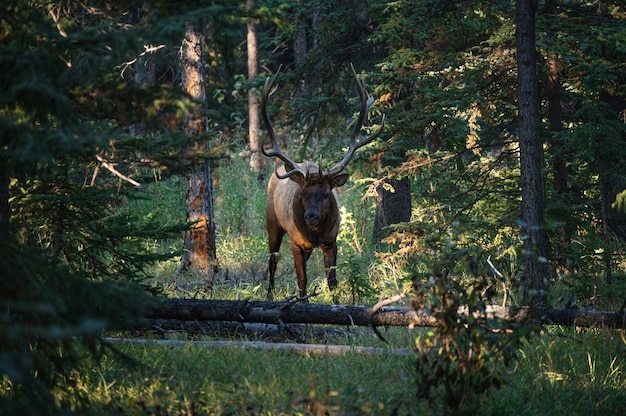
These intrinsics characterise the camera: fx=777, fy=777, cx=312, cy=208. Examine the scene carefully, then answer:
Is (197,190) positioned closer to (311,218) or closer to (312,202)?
(312,202)

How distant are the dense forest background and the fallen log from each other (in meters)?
0.33

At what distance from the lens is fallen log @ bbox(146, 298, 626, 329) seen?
6.86 m

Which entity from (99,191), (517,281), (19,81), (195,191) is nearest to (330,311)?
(517,281)

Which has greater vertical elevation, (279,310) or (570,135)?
(570,135)

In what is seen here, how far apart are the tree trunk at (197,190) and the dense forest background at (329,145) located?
0.51 meters

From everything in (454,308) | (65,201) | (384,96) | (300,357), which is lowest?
(300,357)

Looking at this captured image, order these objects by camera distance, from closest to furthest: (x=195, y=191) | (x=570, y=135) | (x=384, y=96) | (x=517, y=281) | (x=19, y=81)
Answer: (x=19, y=81), (x=517, y=281), (x=570, y=135), (x=384, y=96), (x=195, y=191)

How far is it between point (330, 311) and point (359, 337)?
584mm

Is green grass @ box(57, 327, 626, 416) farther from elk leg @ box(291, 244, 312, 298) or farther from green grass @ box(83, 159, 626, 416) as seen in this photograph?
elk leg @ box(291, 244, 312, 298)

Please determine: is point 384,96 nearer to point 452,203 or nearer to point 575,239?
point 452,203

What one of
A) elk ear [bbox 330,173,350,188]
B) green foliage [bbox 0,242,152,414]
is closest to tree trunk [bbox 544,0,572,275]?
elk ear [bbox 330,173,350,188]

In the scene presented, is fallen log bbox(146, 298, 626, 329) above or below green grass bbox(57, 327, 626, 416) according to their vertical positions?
above

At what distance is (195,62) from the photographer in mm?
12312

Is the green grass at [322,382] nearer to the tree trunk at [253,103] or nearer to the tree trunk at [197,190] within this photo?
the tree trunk at [197,190]
